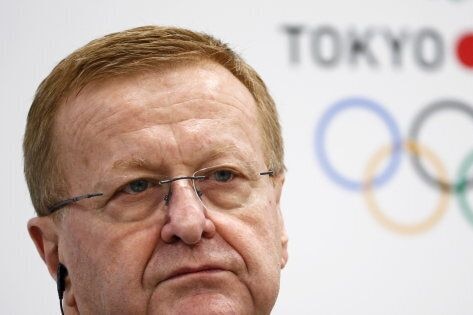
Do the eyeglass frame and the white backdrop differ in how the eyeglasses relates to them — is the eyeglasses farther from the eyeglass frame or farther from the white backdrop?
the white backdrop

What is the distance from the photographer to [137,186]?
1979 mm

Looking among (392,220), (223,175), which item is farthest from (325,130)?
(223,175)

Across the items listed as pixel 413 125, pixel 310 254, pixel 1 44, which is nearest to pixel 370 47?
pixel 413 125

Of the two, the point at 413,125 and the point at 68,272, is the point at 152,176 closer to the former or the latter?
the point at 68,272

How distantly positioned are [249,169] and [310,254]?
80 cm

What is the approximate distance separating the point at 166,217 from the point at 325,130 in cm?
112

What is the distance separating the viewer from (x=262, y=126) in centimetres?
220

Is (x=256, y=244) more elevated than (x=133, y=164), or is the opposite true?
(x=133, y=164)

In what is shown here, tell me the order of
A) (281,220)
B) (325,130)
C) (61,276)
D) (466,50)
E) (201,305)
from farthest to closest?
(466,50) < (325,130) < (281,220) < (61,276) < (201,305)

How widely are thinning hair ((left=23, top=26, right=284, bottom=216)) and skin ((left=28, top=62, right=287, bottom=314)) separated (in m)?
0.03

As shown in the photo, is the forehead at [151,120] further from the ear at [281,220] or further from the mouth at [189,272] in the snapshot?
the mouth at [189,272]

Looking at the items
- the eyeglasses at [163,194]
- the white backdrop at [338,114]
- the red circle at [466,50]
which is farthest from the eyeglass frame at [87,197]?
the red circle at [466,50]

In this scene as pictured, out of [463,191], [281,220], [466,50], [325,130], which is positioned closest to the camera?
[281,220]

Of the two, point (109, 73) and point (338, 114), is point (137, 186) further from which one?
point (338, 114)
